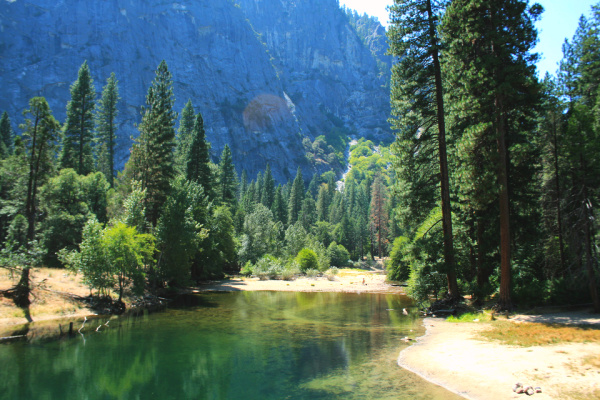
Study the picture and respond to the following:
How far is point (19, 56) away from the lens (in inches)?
4710

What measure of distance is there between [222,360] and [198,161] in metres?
39.6

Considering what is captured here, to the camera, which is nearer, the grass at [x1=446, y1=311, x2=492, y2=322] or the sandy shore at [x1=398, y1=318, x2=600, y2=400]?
the sandy shore at [x1=398, y1=318, x2=600, y2=400]

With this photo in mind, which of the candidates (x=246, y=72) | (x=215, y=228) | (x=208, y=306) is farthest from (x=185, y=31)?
(x=208, y=306)

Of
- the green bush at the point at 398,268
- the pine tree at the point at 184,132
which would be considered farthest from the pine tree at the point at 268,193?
the green bush at the point at 398,268

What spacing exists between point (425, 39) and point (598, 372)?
18.3 meters

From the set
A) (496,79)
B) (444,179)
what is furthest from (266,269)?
(496,79)

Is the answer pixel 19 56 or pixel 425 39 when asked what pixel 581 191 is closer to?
pixel 425 39

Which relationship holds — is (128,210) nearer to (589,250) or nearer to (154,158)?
(154,158)

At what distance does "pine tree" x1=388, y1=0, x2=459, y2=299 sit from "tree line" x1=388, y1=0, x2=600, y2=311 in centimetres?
6

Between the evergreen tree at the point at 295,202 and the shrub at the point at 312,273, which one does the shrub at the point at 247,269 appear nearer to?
the shrub at the point at 312,273

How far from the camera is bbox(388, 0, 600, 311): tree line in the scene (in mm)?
17234

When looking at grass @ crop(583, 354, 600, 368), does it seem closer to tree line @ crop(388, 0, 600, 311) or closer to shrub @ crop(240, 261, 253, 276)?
tree line @ crop(388, 0, 600, 311)

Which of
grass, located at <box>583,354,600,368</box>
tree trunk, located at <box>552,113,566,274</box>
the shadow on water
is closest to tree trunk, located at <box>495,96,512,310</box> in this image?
tree trunk, located at <box>552,113,566,274</box>

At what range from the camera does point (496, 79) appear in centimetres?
1770
